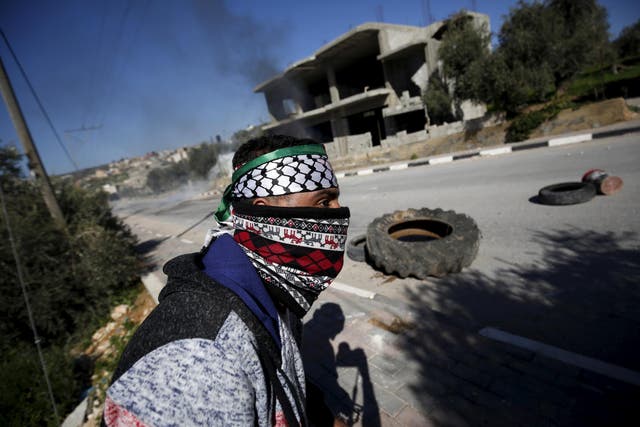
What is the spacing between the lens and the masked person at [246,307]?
0.80 meters

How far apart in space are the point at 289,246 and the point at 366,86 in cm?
3131

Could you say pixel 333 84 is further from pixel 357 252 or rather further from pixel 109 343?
pixel 109 343

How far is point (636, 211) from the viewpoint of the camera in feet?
16.6

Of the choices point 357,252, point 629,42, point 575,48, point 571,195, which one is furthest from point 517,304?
point 629,42

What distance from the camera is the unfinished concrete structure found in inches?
957

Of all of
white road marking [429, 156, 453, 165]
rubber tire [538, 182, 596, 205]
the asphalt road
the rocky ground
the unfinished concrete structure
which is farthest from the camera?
the unfinished concrete structure

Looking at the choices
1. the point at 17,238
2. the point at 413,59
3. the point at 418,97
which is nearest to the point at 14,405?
the point at 17,238

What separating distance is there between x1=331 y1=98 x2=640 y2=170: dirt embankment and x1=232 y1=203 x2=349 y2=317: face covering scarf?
17702 mm

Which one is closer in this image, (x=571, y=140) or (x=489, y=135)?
(x=571, y=140)

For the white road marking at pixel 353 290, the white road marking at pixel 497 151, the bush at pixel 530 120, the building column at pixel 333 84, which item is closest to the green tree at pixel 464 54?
the bush at pixel 530 120

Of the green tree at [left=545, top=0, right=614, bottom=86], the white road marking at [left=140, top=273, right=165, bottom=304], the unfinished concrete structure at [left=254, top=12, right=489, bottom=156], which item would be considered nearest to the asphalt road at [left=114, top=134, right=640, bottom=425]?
the white road marking at [left=140, top=273, right=165, bottom=304]

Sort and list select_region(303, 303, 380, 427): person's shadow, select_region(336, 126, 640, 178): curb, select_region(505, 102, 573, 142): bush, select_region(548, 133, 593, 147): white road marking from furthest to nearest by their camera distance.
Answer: select_region(505, 102, 573, 142): bush < select_region(548, 133, 593, 147): white road marking < select_region(336, 126, 640, 178): curb < select_region(303, 303, 380, 427): person's shadow

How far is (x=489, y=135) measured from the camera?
1717 centimetres

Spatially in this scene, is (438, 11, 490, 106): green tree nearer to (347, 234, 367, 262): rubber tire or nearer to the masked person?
(347, 234, 367, 262): rubber tire
